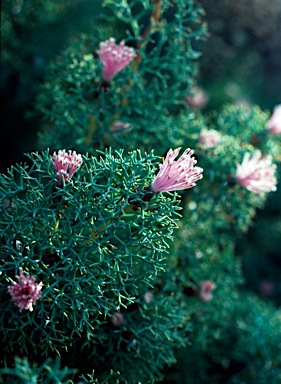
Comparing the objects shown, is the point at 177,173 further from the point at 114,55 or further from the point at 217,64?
the point at 217,64

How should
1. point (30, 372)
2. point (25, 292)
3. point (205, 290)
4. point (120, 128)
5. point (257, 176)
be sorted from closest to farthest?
1. point (30, 372)
2. point (25, 292)
3. point (257, 176)
4. point (120, 128)
5. point (205, 290)

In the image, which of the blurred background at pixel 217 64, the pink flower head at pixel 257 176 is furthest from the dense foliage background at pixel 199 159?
the pink flower head at pixel 257 176

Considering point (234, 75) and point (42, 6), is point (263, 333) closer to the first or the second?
point (42, 6)

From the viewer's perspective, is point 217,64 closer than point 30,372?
No

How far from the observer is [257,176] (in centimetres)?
91

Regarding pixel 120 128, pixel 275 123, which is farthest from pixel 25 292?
pixel 275 123

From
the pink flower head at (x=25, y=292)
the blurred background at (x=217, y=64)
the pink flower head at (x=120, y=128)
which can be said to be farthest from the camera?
the blurred background at (x=217, y=64)

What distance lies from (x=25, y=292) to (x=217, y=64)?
1.67 m

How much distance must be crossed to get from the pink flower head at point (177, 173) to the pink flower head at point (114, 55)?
1.07ft

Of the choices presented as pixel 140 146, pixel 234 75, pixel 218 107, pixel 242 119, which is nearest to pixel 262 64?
pixel 234 75

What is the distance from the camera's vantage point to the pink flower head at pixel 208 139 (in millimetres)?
1066

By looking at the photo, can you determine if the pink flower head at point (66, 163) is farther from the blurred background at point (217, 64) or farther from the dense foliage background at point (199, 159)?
the blurred background at point (217, 64)

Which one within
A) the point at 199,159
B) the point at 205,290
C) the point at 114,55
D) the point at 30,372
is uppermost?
the point at 114,55

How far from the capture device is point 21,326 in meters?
0.69
